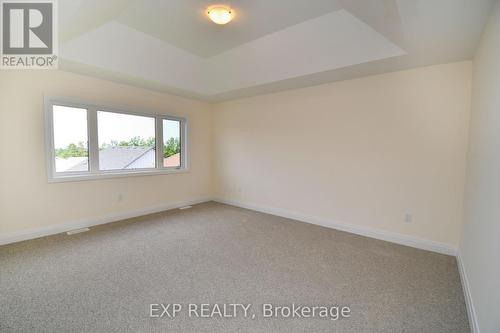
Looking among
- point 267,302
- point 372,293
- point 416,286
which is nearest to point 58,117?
point 267,302

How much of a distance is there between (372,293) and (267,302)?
0.94 m

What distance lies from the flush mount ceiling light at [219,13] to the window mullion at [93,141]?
7.79 feet

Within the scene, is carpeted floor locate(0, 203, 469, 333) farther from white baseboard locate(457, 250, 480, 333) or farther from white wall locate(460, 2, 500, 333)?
white wall locate(460, 2, 500, 333)

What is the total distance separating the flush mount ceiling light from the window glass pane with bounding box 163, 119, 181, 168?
2486mm

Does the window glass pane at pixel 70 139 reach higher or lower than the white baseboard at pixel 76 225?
higher

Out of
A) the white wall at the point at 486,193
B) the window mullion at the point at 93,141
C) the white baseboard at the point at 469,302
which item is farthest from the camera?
the window mullion at the point at 93,141

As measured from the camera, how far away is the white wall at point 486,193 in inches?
53.4

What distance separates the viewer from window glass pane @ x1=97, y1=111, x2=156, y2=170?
3762 mm

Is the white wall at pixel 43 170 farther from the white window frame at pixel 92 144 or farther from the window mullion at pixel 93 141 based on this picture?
the window mullion at pixel 93 141

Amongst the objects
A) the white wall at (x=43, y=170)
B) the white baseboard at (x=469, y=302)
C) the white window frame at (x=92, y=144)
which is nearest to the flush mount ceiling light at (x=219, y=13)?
the white wall at (x=43, y=170)

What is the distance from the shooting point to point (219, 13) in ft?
8.55

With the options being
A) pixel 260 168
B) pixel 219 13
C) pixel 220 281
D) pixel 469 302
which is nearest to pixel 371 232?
pixel 469 302

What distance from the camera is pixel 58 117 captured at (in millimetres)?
3268

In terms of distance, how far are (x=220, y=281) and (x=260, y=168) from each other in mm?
2710
